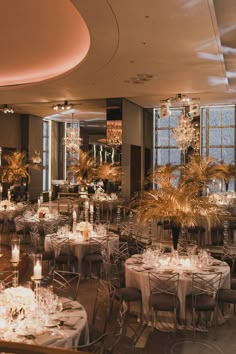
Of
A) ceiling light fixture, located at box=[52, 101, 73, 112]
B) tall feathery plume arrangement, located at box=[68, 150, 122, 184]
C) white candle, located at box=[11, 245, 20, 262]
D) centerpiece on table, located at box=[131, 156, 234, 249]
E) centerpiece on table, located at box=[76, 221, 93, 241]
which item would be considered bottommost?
centerpiece on table, located at box=[76, 221, 93, 241]

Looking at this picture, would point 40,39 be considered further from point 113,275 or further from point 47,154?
point 47,154

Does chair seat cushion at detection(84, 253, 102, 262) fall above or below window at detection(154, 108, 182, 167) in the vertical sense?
below

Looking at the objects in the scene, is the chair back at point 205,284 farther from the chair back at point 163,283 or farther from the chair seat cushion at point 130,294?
the chair seat cushion at point 130,294

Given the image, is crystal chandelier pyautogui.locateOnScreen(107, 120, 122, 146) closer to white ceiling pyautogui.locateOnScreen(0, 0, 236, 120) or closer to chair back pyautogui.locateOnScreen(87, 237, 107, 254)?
white ceiling pyautogui.locateOnScreen(0, 0, 236, 120)

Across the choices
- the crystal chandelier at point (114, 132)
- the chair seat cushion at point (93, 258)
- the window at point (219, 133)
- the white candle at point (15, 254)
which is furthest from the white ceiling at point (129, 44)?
the window at point (219, 133)

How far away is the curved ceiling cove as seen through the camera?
6.84m

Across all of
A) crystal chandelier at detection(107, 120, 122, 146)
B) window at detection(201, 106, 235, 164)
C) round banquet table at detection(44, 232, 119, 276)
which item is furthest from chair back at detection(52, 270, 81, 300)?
window at detection(201, 106, 235, 164)

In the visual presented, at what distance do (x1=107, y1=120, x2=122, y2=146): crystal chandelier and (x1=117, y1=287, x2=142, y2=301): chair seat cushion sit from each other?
950cm

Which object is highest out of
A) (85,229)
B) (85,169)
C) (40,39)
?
(40,39)

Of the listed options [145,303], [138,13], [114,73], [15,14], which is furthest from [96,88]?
[145,303]

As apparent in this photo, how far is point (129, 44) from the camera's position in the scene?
7.48 metres

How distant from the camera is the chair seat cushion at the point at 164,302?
199 inches

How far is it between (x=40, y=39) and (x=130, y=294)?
5508 millimetres

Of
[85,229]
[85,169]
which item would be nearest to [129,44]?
[85,229]
